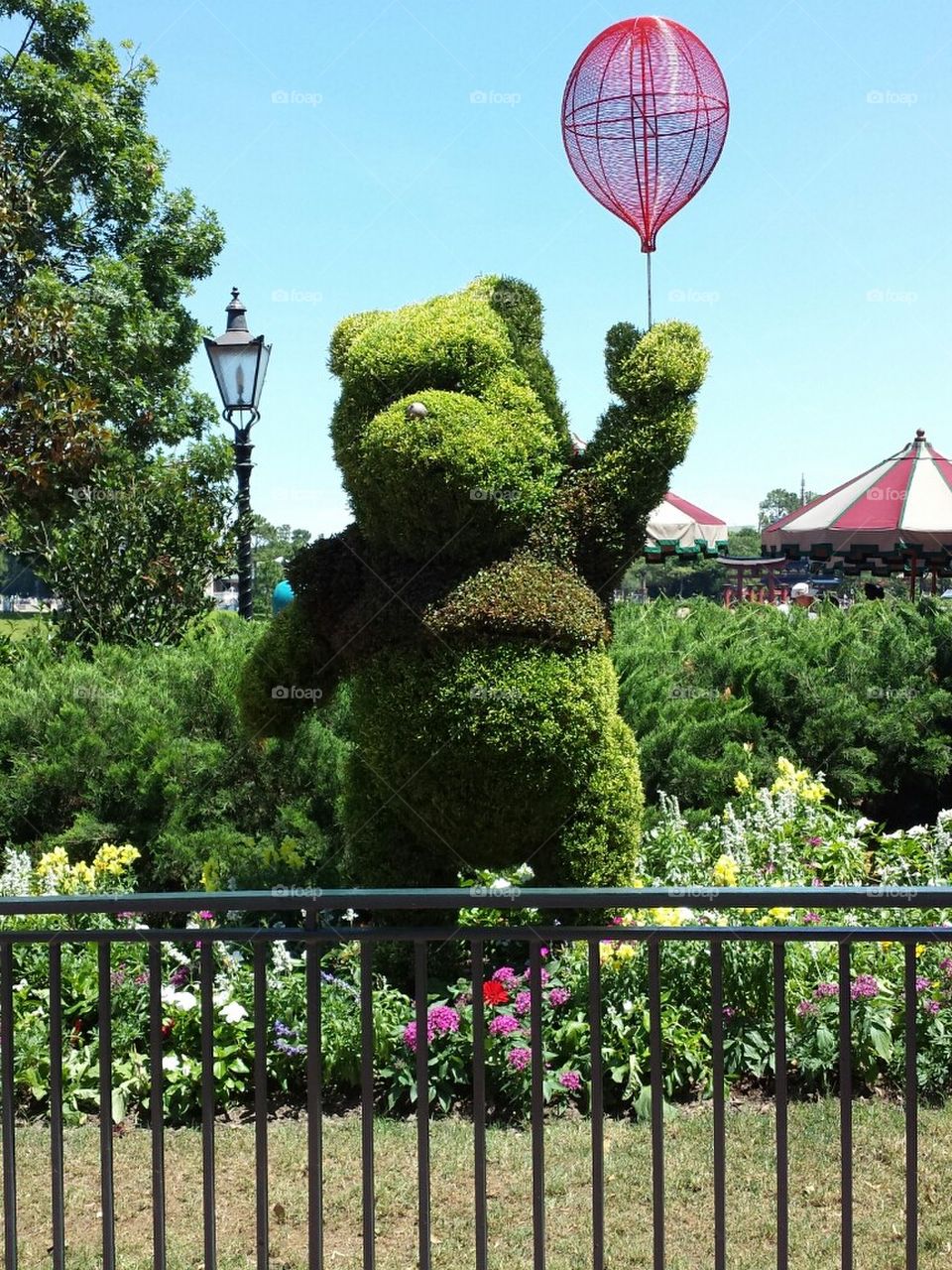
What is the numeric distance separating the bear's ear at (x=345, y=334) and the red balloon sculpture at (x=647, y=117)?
132cm

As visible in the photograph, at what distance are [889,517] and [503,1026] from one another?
27.6 ft

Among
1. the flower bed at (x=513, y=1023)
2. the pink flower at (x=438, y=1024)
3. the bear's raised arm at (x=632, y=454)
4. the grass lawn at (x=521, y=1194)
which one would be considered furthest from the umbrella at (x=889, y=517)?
the pink flower at (x=438, y=1024)

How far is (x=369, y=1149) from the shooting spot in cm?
253

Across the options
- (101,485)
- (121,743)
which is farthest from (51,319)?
(121,743)

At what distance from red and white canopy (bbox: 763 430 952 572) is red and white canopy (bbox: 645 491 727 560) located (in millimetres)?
840

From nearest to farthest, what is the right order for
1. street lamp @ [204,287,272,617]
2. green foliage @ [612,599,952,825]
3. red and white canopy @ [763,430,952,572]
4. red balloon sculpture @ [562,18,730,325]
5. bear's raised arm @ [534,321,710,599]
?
bear's raised arm @ [534,321,710,599] < red balloon sculpture @ [562,18,730,325] < green foliage @ [612,599,952,825] < street lamp @ [204,287,272,617] < red and white canopy @ [763,430,952,572]

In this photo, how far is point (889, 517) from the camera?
11.0m

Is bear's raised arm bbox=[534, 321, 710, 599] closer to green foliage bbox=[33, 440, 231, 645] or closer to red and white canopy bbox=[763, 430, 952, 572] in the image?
green foliage bbox=[33, 440, 231, 645]

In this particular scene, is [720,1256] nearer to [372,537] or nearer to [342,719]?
[372,537]

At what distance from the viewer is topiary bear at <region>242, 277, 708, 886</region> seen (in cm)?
436

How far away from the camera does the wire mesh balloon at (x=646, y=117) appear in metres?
5.04

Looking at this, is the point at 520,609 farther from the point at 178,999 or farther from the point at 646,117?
the point at 646,117

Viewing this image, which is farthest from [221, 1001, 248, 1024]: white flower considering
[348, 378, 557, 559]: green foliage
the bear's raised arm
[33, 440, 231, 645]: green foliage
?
[33, 440, 231, 645]: green foliage

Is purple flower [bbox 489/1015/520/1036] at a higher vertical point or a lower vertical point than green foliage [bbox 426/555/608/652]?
lower
